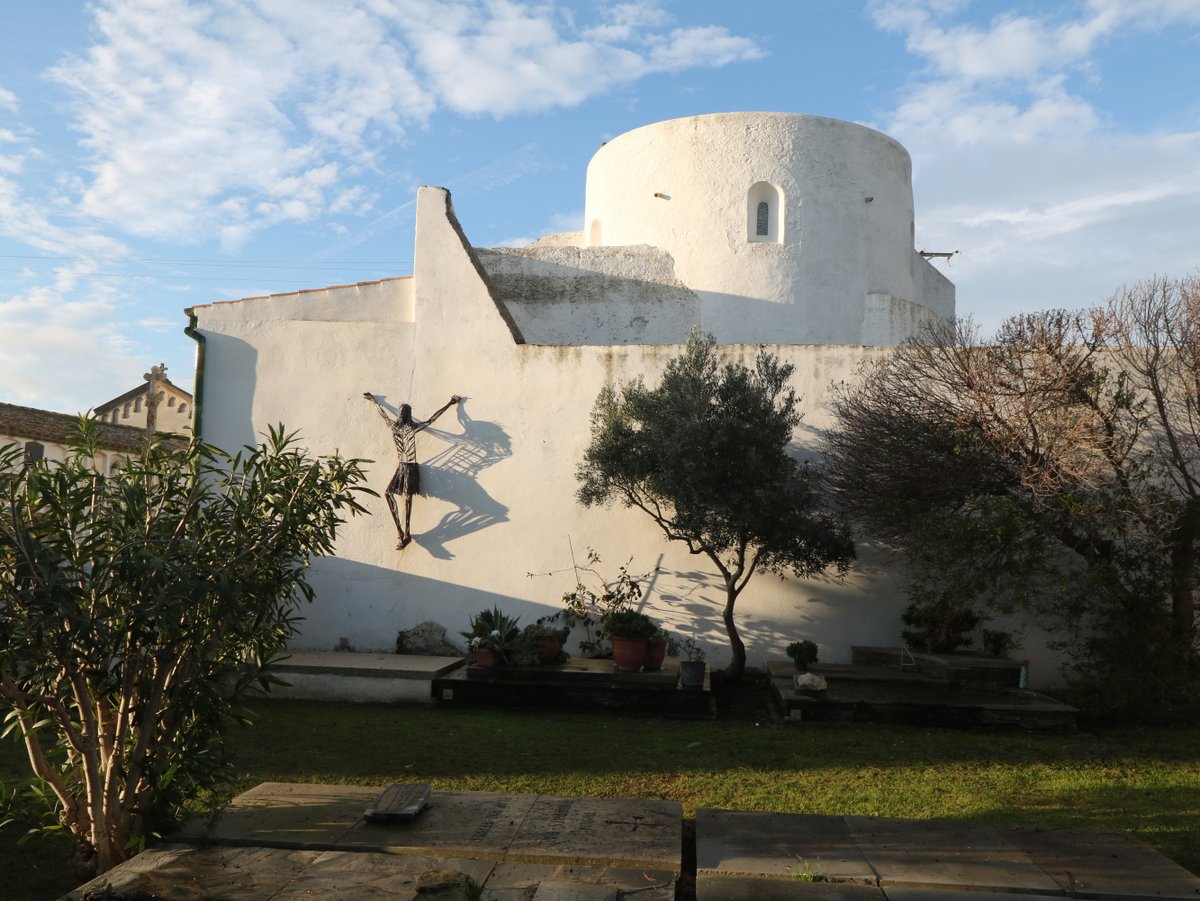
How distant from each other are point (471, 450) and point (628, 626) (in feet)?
10.3

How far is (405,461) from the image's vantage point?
1209cm

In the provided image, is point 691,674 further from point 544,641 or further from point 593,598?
point 593,598

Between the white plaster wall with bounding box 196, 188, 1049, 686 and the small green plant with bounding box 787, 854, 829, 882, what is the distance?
22.3 ft

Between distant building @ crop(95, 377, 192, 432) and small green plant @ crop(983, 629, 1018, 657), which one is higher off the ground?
distant building @ crop(95, 377, 192, 432)

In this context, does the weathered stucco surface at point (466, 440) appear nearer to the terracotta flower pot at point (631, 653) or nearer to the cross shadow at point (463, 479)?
the cross shadow at point (463, 479)

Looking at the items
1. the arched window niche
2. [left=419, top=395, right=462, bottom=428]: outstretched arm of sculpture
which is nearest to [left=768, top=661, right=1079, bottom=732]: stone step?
[left=419, top=395, right=462, bottom=428]: outstretched arm of sculpture

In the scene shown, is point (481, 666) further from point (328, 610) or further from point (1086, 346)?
point (1086, 346)

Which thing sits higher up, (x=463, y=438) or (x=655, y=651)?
(x=463, y=438)

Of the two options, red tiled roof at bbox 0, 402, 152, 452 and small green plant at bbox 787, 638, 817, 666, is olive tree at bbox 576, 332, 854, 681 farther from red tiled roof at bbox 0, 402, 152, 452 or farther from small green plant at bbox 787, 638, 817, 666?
red tiled roof at bbox 0, 402, 152, 452

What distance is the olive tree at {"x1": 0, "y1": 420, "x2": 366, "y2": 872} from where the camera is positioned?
14.8 feet

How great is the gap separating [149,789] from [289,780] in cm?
208

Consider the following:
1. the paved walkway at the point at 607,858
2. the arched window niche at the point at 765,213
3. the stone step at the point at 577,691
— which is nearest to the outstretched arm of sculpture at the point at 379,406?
the stone step at the point at 577,691

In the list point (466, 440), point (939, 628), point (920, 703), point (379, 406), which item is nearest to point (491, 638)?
point (466, 440)

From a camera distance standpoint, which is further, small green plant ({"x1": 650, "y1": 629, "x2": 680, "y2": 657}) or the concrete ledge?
small green plant ({"x1": 650, "y1": 629, "x2": 680, "y2": 657})
